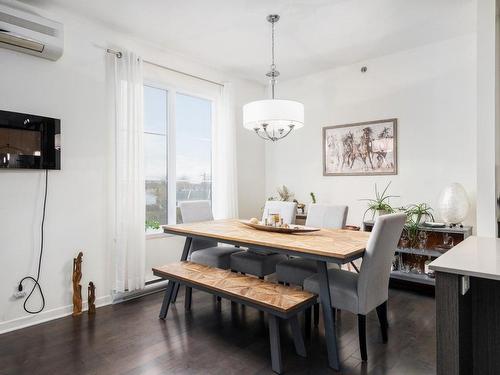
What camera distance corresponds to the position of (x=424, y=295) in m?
3.39

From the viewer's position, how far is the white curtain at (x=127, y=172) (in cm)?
328

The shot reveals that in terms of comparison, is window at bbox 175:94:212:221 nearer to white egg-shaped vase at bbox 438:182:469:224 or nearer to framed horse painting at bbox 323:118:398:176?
framed horse painting at bbox 323:118:398:176

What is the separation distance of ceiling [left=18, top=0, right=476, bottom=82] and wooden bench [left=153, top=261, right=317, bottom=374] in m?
2.35

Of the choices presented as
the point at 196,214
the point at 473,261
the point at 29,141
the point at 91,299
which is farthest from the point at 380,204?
the point at 29,141

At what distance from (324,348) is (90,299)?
2.16 metres

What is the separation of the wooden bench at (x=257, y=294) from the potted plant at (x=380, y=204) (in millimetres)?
1929

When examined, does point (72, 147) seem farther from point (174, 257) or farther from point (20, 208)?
point (174, 257)

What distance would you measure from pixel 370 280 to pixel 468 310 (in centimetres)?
59

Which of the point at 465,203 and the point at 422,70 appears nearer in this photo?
the point at 465,203

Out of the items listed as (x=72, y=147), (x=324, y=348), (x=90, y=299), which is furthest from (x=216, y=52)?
(x=324, y=348)

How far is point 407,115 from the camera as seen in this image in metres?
3.86

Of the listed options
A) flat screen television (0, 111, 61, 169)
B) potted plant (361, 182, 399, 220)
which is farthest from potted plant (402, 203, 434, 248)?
flat screen television (0, 111, 61, 169)

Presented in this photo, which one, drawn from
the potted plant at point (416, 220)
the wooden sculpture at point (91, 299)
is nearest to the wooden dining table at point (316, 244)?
the wooden sculpture at point (91, 299)

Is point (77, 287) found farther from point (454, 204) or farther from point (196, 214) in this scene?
point (454, 204)
